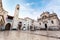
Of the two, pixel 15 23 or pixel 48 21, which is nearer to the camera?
pixel 48 21

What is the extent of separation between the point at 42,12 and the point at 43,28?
1342 mm

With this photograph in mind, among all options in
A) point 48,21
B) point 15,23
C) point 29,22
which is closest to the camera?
point 48,21

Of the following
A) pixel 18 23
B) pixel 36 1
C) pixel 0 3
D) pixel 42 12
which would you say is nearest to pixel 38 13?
pixel 42 12

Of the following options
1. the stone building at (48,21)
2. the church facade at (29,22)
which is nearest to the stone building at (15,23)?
the church facade at (29,22)

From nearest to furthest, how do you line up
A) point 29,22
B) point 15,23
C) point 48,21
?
point 48,21 < point 15,23 < point 29,22

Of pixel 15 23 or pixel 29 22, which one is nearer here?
pixel 15 23

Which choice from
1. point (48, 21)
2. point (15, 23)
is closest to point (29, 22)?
point (15, 23)

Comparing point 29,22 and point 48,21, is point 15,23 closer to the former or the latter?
point 29,22

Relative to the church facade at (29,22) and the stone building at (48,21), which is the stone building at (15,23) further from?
the stone building at (48,21)

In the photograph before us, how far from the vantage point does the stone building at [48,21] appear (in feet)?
25.2

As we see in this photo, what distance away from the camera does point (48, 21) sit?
8.00 m

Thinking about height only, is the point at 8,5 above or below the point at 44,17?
above

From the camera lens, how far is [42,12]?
7.60 m

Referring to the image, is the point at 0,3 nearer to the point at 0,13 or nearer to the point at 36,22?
the point at 0,13
